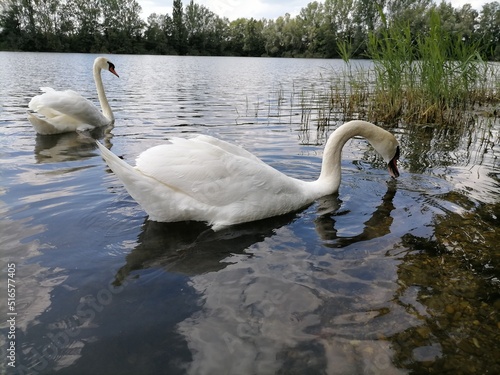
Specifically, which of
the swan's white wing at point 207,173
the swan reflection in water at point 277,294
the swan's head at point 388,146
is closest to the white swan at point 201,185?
the swan's white wing at point 207,173

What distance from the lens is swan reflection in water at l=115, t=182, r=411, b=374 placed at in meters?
2.68

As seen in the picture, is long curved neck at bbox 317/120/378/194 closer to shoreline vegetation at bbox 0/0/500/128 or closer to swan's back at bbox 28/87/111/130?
shoreline vegetation at bbox 0/0/500/128

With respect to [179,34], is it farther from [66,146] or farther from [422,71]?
[66,146]

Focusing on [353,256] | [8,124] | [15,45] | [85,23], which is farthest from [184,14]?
[353,256]

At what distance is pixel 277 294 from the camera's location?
333 cm

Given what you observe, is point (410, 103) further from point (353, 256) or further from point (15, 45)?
point (15, 45)

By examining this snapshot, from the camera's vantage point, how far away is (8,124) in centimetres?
1026

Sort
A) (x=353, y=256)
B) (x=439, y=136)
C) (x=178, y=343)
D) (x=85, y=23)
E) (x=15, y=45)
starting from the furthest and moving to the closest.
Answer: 1. (x=85, y=23)
2. (x=15, y=45)
3. (x=439, y=136)
4. (x=353, y=256)
5. (x=178, y=343)

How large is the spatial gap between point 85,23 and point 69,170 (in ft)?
295

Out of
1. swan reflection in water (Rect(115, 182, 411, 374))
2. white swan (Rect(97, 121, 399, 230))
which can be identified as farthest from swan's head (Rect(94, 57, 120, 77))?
swan reflection in water (Rect(115, 182, 411, 374))

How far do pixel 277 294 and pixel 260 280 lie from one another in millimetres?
248

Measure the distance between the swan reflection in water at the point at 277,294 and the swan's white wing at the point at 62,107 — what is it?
604 cm

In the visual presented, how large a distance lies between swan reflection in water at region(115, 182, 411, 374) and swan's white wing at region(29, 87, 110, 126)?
19.8 feet

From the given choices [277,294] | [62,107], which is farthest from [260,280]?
[62,107]
